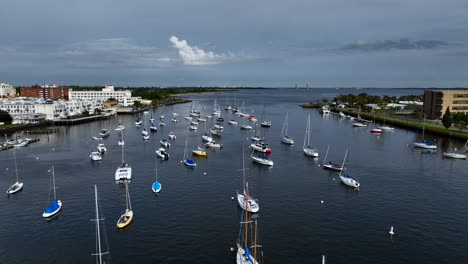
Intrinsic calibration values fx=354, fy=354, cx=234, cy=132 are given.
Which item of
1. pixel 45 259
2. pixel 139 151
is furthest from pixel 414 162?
pixel 45 259

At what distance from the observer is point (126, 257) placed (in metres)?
25.9

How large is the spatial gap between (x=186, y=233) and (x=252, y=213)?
23.2 ft

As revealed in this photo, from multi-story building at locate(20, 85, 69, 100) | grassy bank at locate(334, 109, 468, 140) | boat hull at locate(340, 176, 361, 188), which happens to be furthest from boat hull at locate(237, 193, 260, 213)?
multi-story building at locate(20, 85, 69, 100)

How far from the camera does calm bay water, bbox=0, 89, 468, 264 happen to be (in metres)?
26.8

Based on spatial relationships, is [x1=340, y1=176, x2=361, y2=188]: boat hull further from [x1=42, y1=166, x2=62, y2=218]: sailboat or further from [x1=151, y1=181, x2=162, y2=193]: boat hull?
[x1=42, y1=166, x2=62, y2=218]: sailboat

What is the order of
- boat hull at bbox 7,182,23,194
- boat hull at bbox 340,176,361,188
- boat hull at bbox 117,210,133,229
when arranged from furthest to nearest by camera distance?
boat hull at bbox 340,176,361,188, boat hull at bbox 7,182,23,194, boat hull at bbox 117,210,133,229

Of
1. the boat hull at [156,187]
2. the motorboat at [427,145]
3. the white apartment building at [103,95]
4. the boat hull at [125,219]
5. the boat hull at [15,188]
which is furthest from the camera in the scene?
the white apartment building at [103,95]

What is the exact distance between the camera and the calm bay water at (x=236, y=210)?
2675 cm

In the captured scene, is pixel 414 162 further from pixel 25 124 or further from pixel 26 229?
pixel 25 124

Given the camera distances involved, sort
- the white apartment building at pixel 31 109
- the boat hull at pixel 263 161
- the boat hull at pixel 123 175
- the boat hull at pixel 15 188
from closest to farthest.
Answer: the boat hull at pixel 15 188
the boat hull at pixel 123 175
the boat hull at pixel 263 161
the white apartment building at pixel 31 109

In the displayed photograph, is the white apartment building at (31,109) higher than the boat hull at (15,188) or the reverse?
higher

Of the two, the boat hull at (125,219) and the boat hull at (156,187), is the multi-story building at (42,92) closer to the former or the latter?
the boat hull at (156,187)

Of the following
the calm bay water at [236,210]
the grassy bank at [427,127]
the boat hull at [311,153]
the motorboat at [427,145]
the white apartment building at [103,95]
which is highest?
the white apartment building at [103,95]

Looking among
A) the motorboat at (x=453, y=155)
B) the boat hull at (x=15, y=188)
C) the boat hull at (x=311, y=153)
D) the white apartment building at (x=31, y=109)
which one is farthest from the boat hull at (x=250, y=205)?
the white apartment building at (x=31, y=109)
